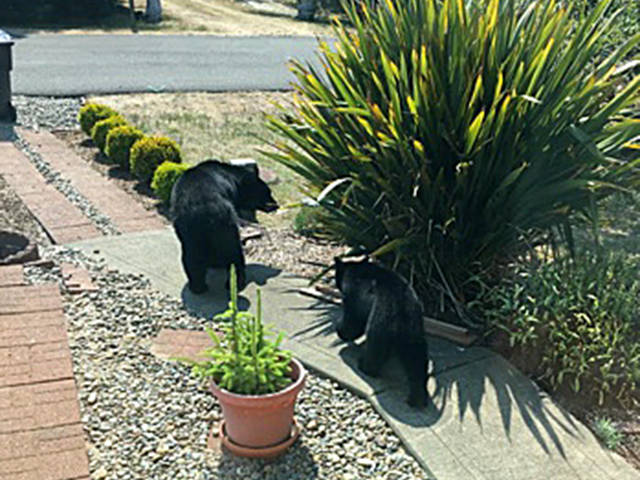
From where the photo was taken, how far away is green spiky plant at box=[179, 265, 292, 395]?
4.50 m

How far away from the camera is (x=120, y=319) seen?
239 inches

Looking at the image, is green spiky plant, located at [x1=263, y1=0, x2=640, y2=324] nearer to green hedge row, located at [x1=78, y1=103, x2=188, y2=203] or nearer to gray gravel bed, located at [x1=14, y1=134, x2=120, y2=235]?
gray gravel bed, located at [x1=14, y1=134, x2=120, y2=235]

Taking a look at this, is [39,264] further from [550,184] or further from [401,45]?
[550,184]

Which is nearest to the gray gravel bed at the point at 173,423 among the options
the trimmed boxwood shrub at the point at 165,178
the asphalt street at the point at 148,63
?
the trimmed boxwood shrub at the point at 165,178

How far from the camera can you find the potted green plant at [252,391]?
4465 millimetres

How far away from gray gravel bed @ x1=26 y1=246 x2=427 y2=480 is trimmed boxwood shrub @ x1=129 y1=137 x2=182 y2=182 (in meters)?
3.82

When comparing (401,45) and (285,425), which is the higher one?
(401,45)

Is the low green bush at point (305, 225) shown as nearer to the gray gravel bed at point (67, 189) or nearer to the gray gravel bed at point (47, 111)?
the gray gravel bed at point (67, 189)

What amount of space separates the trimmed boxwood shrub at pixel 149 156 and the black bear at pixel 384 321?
4533 mm

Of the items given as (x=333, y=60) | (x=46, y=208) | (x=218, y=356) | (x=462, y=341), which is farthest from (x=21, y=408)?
(x=46, y=208)

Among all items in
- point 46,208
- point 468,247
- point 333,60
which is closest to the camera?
point 468,247

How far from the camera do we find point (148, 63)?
1758 centimetres

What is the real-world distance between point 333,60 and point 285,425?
317cm

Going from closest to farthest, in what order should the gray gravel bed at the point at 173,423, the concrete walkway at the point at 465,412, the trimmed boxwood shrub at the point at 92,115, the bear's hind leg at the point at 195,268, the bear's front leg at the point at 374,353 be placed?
the gray gravel bed at the point at 173,423, the concrete walkway at the point at 465,412, the bear's front leg at the point at 374,353, the bear's hind leg at the point at 195,268, the trimmed boxwood shrub at the point at 92,115
